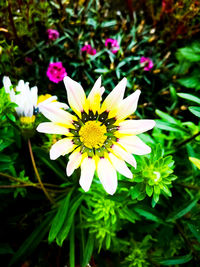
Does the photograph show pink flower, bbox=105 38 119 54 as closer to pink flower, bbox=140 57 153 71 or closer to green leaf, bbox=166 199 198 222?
pink flower, bbox=140 57 153 71

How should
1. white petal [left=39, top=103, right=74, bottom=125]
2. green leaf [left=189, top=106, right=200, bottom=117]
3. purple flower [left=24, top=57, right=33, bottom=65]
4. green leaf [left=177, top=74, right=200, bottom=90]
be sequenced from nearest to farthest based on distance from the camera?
white petal [left=39, top=103, right=74, bottom=125] < green leaf [left=189, top=106, right=200, bottom=117] < purple flower [left=24, top=57, right=33, bottom=65] < green leaf [left=177, top=74, right=200, bottom=90]

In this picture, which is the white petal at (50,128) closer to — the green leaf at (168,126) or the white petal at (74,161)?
the white petal at (74,161)

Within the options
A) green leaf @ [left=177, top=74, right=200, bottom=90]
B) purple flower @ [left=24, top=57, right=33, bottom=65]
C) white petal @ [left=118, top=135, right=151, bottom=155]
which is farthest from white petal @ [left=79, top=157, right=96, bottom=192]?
green leaf @ [left=177, top=74, right=200, bottom=90]

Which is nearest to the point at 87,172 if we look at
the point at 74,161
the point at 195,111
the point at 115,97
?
the point at 74,161

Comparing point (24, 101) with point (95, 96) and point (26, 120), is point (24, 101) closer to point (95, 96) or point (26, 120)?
point (26, 120)

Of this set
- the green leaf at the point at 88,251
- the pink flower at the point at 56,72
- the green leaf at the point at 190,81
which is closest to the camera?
the green leaf at the point at 88,251

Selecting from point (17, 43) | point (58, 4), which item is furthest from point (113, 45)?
point (17, 43)

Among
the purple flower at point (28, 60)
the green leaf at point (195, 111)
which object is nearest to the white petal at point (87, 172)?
the green leaf at point (195, 111)
